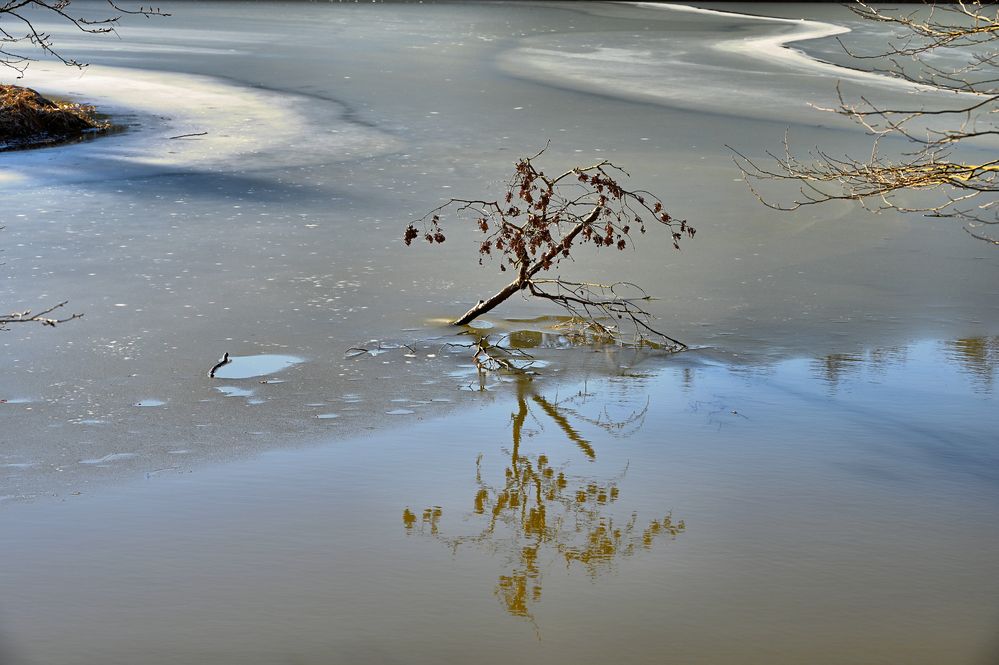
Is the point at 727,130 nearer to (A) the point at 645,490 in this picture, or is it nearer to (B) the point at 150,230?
(B) the point at 150,230

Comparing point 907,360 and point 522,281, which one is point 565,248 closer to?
point 522,281

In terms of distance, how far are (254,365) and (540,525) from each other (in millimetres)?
2456

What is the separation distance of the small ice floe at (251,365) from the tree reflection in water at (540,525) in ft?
5.37

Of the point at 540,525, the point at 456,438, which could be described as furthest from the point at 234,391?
the point at 540,525

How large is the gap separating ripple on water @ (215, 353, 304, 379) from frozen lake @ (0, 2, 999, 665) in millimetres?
27

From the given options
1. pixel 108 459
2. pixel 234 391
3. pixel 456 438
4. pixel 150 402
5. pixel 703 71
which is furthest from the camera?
pixel 703 71

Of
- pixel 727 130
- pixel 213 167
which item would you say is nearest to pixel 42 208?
pixel 213 167

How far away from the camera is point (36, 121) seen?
51.8 feet

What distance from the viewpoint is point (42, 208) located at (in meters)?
11.0

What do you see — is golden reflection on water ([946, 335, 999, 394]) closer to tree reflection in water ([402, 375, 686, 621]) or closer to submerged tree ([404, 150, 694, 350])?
submerged tree ([404, 150, 694, 350])

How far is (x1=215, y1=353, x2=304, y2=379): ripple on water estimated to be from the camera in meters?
6.74

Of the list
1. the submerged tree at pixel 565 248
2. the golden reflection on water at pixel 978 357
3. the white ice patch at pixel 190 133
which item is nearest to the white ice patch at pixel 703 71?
the white ice patch at pixel 190 133

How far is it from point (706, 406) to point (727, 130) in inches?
398

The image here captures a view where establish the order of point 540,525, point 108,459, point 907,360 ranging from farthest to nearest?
point 907,360 → point 108,459 → point 540,525
